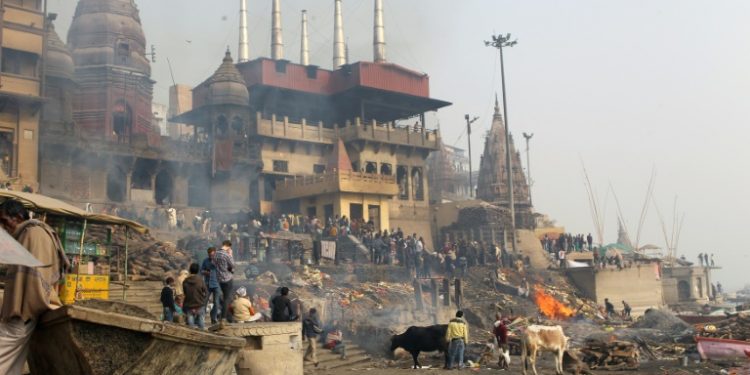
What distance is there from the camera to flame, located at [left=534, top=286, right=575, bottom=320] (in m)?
31.3

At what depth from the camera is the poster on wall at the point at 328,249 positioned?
91.9ft

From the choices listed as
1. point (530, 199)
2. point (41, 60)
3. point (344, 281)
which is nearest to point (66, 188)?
point (41, 60)

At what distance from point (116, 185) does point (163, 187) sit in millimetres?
2948

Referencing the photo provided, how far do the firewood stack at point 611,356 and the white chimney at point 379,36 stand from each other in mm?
38432

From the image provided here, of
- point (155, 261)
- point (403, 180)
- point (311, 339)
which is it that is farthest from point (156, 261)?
point (403, 180)

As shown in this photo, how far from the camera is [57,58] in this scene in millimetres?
34281

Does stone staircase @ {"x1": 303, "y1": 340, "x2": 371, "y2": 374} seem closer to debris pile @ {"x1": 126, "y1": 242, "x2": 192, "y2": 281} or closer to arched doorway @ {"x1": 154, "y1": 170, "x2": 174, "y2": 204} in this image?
debris pile @ {"x1": 126, "y1": 242, "x2": 192, "y2": 281}

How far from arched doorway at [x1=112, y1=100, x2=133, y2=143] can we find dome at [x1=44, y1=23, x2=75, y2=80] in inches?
180

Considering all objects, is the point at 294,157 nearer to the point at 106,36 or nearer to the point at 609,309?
the point at 106,36

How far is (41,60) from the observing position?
96.9 feet

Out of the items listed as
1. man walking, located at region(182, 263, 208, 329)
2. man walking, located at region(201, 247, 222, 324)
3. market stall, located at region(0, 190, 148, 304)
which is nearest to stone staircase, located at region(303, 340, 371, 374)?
man walking, located at region(201, 247, 222, 324)

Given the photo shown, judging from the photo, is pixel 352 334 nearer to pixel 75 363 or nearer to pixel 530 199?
pixel 75 363

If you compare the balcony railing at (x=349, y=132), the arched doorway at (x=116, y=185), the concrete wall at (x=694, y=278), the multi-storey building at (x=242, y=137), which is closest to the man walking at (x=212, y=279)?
the multi-storey building at (x=242, y=137)

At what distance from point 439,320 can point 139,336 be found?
792 inches
